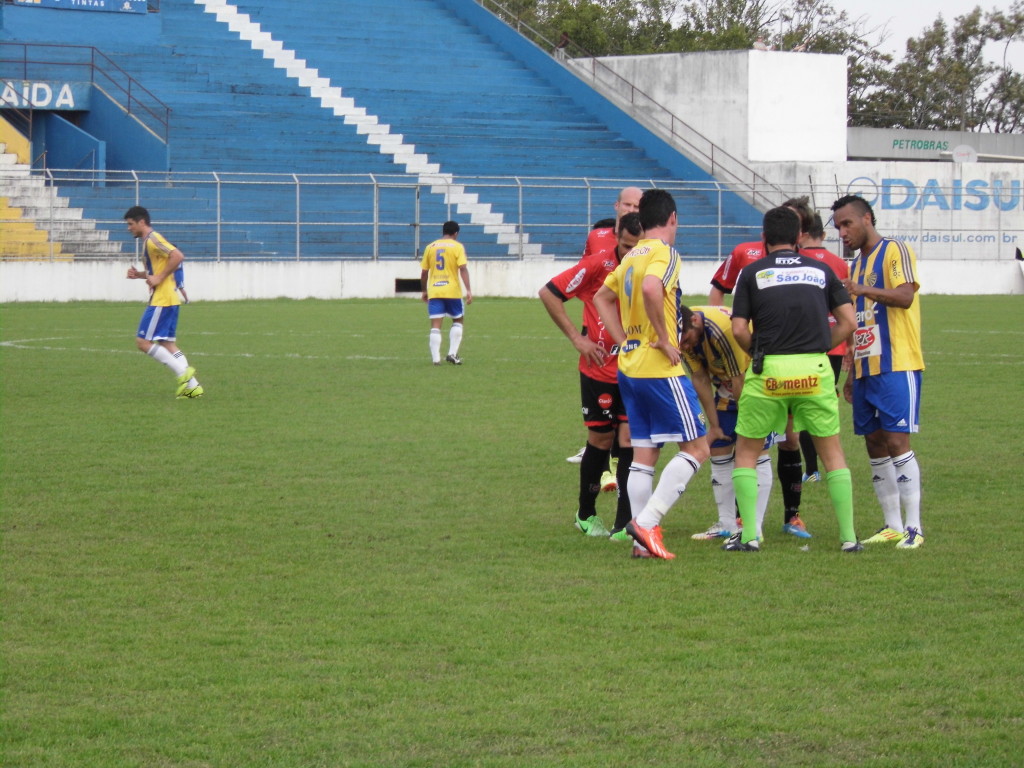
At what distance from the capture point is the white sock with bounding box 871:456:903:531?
774cm

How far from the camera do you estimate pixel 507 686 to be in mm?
5160

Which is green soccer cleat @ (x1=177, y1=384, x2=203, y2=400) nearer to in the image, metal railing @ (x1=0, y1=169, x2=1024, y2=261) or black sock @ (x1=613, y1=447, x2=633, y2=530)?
black sock @ (x1=613, y1=447, x2=633, y2=530)

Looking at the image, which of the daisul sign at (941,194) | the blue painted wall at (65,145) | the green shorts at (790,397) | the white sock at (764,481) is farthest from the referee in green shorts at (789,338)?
the daisul sign at (941,194)

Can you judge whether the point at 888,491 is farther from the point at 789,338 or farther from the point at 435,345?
the point at 435,345

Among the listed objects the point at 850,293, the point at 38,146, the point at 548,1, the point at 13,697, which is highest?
the point at 548,1

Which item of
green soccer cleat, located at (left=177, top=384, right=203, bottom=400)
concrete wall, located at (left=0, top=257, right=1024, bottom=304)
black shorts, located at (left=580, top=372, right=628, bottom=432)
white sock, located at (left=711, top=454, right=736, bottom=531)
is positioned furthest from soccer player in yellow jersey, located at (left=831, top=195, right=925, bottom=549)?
concrete wall, located at (left=0, top=257, right=1024, bottom=304)

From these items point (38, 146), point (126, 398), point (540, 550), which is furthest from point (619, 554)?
point (38, 146)

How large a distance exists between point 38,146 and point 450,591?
3406 cm

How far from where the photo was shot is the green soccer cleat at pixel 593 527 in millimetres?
8039

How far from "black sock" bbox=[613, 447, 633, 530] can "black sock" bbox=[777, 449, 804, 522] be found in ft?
2.76

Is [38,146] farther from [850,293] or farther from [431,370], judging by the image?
[850,293]

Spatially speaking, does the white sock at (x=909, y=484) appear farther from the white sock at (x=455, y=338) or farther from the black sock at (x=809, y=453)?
the white sock at (x=455, y=338)

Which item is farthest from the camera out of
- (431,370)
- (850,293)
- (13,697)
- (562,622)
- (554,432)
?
(431,370)

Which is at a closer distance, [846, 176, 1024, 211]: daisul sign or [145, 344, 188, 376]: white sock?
[145, 344, 188, 376]: white sock
